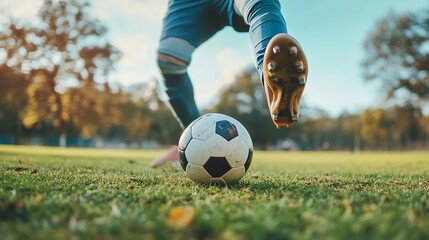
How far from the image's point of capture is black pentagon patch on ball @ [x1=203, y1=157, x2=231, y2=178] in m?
2.63

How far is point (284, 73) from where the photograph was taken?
2412 millimetres

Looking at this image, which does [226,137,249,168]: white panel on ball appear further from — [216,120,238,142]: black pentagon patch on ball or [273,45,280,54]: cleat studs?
[273,45,280,54]: cleat studs

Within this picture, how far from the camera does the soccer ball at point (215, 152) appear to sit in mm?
2650

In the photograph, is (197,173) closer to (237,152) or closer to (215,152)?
(215,152)

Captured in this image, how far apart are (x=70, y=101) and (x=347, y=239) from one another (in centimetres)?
2948

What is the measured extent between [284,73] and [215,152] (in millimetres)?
745

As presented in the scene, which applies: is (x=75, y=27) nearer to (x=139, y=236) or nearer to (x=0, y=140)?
(x=0, y=140)

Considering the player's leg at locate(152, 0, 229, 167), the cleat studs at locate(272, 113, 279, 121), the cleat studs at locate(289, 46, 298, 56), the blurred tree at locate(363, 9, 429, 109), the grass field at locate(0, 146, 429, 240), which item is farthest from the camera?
the blurred tree at locate(363, 9, 429, 109)

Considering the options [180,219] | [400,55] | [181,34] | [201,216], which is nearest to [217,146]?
[201,216]

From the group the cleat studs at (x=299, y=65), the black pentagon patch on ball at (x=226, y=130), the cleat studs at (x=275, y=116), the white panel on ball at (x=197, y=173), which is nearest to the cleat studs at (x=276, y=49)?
the cleat studs at (x=299, y=65)

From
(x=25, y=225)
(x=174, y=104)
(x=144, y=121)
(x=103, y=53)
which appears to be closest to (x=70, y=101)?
(x=103, y=53)

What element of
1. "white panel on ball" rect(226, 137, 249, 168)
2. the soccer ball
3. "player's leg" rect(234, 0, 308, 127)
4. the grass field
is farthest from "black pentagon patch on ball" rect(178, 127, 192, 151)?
the grass field

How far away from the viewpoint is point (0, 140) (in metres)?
45.7

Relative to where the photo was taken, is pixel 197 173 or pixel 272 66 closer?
pixel 272 66
